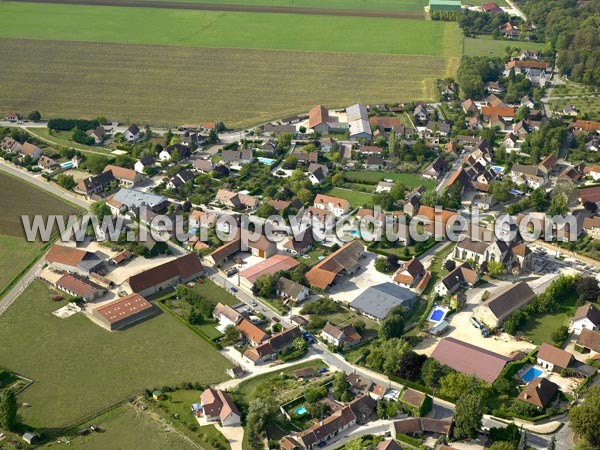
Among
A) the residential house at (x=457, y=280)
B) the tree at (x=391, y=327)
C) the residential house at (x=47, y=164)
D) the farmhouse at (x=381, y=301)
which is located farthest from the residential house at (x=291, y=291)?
the residential house at (x=47, y=164)

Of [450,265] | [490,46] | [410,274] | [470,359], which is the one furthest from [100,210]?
[490,46]

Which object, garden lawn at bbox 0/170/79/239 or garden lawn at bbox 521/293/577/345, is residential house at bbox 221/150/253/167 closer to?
garden lawn at bbox 0/170/79/239

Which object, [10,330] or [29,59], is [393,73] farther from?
[10,330]

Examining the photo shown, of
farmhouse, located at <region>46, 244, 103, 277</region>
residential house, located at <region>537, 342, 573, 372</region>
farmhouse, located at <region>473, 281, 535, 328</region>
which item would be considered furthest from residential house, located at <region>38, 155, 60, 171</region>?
residential house, located at <region>537, 342, 573, 372</region>

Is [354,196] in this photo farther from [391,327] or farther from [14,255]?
[14,255]

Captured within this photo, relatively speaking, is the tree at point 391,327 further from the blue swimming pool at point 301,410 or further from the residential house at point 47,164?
the residential house at point 47,164

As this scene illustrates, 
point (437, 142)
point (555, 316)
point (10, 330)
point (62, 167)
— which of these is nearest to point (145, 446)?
point (10, 330)
